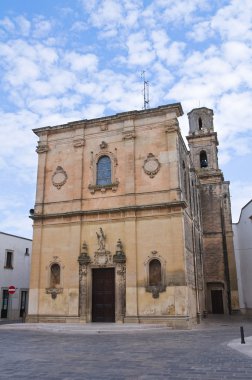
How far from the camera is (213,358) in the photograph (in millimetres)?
9492

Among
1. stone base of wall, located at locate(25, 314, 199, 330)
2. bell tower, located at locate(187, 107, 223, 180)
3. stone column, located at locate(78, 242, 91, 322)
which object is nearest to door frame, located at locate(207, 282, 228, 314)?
bell tower, located at locate(187, 107, 223, 180)

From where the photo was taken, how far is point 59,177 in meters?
23.8

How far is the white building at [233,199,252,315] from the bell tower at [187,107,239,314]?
2.01 ft

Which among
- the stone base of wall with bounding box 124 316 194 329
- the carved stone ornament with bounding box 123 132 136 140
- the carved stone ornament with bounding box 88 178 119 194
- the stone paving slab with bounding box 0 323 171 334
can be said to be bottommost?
the stone paving slab with bounding box 0 323 171 334

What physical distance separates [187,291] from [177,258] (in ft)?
5.70

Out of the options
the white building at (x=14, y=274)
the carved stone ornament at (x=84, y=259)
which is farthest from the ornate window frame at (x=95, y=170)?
the white building at (x=14, y=274)

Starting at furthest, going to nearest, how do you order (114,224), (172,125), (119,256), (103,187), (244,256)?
(244,256)
(103,187)
(172,125)
(114,224)
(119,256)

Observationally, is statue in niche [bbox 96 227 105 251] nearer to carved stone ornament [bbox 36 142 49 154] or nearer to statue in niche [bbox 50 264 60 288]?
statue in niche [bbox 50 264 60 288]

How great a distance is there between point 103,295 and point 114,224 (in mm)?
4009

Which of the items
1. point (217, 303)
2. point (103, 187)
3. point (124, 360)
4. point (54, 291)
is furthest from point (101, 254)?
point (217, 303)

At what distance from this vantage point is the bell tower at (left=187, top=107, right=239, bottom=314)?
3388 centimetres

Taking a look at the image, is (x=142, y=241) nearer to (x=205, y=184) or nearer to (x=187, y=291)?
(x=187, y=291)

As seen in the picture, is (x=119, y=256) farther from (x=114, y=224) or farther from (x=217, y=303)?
(x=217, y=303)

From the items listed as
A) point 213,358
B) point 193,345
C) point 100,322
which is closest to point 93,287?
point 100,322
